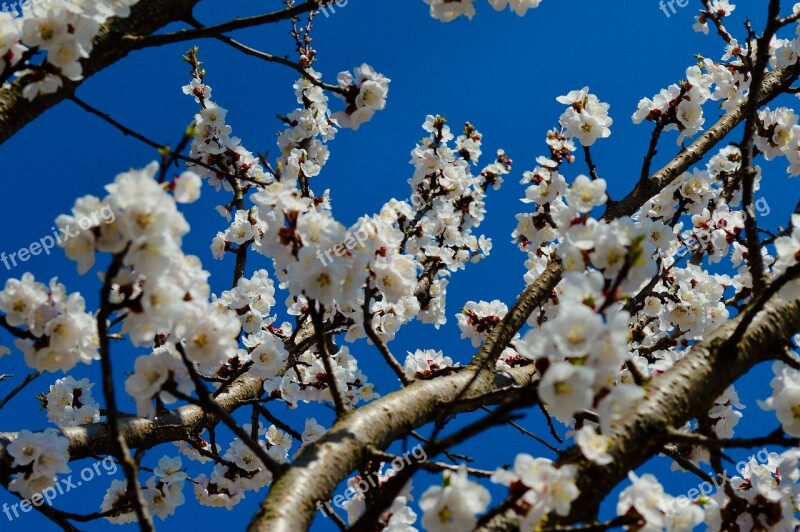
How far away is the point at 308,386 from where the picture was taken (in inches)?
192

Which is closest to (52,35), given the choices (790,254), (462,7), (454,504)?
(462,7)

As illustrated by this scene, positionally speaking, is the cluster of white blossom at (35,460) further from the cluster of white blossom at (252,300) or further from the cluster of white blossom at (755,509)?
the cluster of white blossom at (755,509)

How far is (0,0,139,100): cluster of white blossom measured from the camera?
2193 millimetres

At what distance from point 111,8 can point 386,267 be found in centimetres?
143

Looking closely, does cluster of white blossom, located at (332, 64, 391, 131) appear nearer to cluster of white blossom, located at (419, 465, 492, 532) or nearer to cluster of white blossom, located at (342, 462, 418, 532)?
cluster of white blossom, located at (342, 462, 418, 532)

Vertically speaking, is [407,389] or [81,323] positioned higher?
[81,323]

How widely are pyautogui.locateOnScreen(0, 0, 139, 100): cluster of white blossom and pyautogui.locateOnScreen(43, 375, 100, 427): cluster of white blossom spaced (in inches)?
123

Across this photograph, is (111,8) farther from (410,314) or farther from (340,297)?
(410,314)

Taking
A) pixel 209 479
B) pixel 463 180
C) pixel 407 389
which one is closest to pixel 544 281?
pixel 407 389

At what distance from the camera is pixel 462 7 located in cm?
299

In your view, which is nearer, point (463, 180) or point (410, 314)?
point (410, 314)

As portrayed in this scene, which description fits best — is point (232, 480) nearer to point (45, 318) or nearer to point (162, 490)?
point (162, 490)

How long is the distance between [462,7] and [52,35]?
1804mm

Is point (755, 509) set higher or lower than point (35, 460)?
lower
